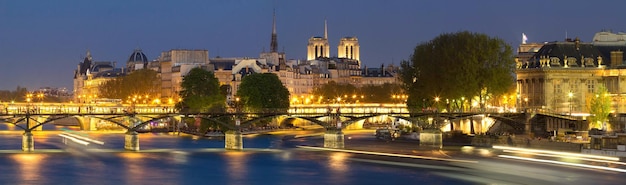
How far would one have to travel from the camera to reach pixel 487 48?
101m

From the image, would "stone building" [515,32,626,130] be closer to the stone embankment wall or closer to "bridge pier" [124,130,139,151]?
the stone embankment wall

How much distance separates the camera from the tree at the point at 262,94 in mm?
127188

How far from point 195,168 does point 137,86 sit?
106 metres

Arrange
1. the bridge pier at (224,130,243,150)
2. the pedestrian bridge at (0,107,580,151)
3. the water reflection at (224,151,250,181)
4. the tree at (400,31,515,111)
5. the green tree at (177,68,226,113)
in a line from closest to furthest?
the water reflection at (224,151,250,181), the pedestrian bridge at (0,107,580,151), the bridge pier at (224,130,243,150), the tree at (400,31,515,111), the green tree at (177,68,226,113)

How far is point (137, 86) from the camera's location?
183 m

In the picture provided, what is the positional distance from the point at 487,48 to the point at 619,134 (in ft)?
73.8

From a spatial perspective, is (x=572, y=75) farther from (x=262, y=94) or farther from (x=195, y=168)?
(x=195, y=168)

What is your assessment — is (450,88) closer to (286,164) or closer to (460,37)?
(460,37)

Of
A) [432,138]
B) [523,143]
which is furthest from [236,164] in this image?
[523,143]

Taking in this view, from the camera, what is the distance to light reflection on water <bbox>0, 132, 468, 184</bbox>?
71.0 metres

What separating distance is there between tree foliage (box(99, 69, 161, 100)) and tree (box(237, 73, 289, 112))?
53.9 m

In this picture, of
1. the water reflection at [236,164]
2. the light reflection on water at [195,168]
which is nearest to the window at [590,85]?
the light reflection on water at [195,168]

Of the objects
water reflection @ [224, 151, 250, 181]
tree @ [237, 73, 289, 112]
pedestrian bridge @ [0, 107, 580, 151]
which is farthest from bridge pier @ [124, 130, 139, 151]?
tree @ [237, 73, 289, 112]

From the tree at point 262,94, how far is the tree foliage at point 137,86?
5392 cm
